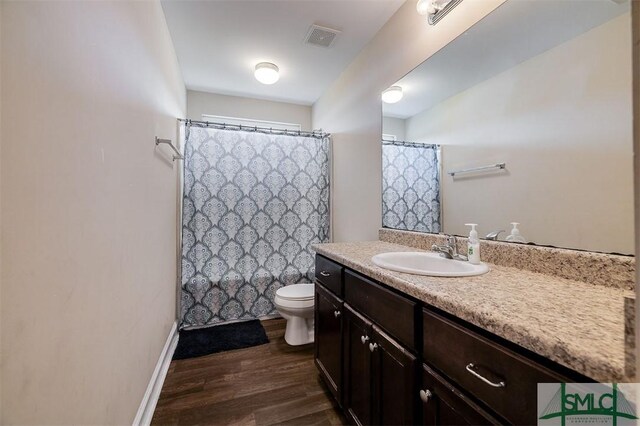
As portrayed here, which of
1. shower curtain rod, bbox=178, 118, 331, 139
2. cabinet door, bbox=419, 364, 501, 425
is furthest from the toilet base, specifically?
shower curtain rod, bbox=178, 118, 331, 139

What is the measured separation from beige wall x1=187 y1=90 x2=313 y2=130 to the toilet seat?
2.05 m

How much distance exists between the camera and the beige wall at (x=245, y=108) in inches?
114

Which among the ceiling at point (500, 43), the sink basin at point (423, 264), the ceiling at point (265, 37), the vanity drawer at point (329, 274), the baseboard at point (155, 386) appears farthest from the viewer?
the ceiling at point (265, 37)

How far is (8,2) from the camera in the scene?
49 centimetres

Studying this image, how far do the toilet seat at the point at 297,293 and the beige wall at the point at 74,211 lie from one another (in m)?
0.96

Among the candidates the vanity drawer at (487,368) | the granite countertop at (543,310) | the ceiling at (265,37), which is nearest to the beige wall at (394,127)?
the ceiling at (265,37)

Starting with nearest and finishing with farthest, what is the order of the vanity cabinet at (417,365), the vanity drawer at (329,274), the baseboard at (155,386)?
the vanity cabinet at (417,365)
the baseboard at (155,386)
the vanity drawer at (329,274)

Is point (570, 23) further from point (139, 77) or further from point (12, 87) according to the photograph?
point (139, 77)

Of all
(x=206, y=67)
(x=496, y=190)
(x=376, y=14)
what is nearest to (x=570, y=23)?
(x=496, y=190)

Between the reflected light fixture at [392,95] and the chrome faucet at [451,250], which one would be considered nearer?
the chrome faucet at [451,250]

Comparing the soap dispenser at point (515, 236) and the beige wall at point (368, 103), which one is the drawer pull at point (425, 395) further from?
the beige wall at point (368, 103)

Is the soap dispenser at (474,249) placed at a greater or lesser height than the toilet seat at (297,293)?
greater

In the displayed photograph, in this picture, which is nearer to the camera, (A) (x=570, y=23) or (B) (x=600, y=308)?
(B) (x=600, y=308)

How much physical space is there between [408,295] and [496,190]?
0.69 metres
